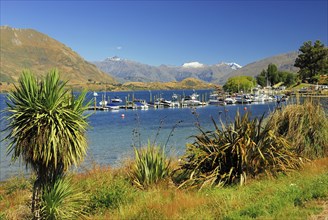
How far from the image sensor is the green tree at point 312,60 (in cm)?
10512

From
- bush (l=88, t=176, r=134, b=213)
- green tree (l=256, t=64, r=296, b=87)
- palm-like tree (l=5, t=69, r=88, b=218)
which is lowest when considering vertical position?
bush (l=88, t=176, r=134, b=213)

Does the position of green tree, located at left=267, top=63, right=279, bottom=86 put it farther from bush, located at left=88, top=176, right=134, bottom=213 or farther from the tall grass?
bush, located at left=88, top=176, right=134, bottom=213

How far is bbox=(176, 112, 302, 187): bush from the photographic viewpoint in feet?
34.0

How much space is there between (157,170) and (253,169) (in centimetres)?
303

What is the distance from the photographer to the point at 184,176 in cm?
1115

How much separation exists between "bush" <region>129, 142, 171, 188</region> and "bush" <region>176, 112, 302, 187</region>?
2.25 feet

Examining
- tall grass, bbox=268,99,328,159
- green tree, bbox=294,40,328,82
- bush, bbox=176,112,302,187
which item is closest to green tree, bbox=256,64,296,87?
green tree, bbox=294,40,328,82

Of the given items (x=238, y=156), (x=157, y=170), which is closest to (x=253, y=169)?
(x=238, y=156)

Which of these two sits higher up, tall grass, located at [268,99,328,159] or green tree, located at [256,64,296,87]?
green tree, located at [256,64,296,87]

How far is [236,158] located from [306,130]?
4459 millimetres

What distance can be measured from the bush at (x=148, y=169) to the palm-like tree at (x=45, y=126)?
2.66m

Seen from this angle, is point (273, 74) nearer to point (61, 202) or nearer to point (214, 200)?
point (214, 200)

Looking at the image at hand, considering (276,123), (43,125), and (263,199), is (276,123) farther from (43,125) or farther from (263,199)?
(43,125)

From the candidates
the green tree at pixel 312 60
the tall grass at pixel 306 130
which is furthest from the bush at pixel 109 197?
the green tree at pixel 312 60
